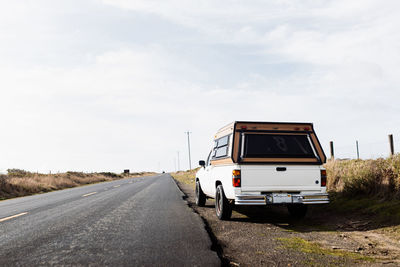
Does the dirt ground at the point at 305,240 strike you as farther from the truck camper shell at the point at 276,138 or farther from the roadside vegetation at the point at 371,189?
the truck camper shell at the point at 276,138

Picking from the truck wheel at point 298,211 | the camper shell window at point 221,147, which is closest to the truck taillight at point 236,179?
the camper shell window at point 221,147

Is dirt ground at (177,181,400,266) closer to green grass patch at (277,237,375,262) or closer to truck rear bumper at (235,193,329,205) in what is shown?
green grass patch at (277,237,375,262)

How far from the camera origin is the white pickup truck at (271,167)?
6.91m

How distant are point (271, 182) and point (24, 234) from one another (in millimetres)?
4866

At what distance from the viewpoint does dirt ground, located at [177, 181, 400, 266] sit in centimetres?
441

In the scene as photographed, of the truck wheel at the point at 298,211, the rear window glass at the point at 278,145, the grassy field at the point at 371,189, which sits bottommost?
the truck wheel at the point at 298,211

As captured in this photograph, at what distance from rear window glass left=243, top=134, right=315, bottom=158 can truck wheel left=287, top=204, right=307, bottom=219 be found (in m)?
1.34

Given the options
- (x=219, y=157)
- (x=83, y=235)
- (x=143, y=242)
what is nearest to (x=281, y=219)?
(x=219, y=157)

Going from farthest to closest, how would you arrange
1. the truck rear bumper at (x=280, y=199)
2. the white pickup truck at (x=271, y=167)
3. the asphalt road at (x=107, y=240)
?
the white pickup truck at (x=271, y=167) → the truck rear bumper at (x=280, y=199) → the asphalt road at (x=107, y=240)

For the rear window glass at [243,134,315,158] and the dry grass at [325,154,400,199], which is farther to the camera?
the dry grass at [325,154,400,199]

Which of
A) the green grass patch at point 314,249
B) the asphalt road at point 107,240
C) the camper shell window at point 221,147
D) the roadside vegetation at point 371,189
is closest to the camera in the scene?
the asphalt road at point 107,240

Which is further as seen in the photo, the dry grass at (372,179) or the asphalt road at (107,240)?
the dry grass at (372,179)

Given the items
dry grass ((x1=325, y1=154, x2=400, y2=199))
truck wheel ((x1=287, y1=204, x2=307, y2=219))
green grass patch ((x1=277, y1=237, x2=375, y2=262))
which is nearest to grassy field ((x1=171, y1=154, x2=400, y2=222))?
dry grass ((x1=325, y1=154, x2=400, y2=199))

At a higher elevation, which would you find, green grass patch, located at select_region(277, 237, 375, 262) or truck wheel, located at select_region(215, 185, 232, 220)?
truck wheel, located at select_region(215, 185, 232, 220)
